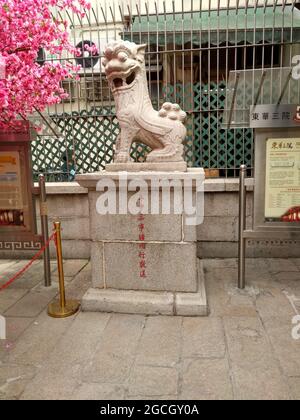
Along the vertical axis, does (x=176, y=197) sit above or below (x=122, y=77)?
below

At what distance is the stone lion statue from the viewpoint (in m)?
3.93

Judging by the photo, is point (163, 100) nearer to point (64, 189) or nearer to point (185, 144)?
point (185, 144)

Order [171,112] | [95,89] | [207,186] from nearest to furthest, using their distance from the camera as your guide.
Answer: [171,112], [207,186], [95,89]

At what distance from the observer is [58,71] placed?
4445mm

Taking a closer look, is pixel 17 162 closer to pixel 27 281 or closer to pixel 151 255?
pixel 27 281

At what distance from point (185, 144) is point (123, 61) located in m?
2.27

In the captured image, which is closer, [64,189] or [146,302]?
[146,302]

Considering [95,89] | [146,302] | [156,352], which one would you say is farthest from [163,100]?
[156,352]

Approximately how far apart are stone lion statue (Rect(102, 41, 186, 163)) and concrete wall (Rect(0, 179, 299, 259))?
5.94 feet

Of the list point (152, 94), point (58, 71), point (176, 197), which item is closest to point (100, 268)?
point (176, 197)

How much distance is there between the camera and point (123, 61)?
379 cm

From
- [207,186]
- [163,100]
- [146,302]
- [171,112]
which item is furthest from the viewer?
[163,100]

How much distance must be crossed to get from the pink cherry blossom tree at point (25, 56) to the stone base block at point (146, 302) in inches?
94.4

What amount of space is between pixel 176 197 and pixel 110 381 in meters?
1.94
